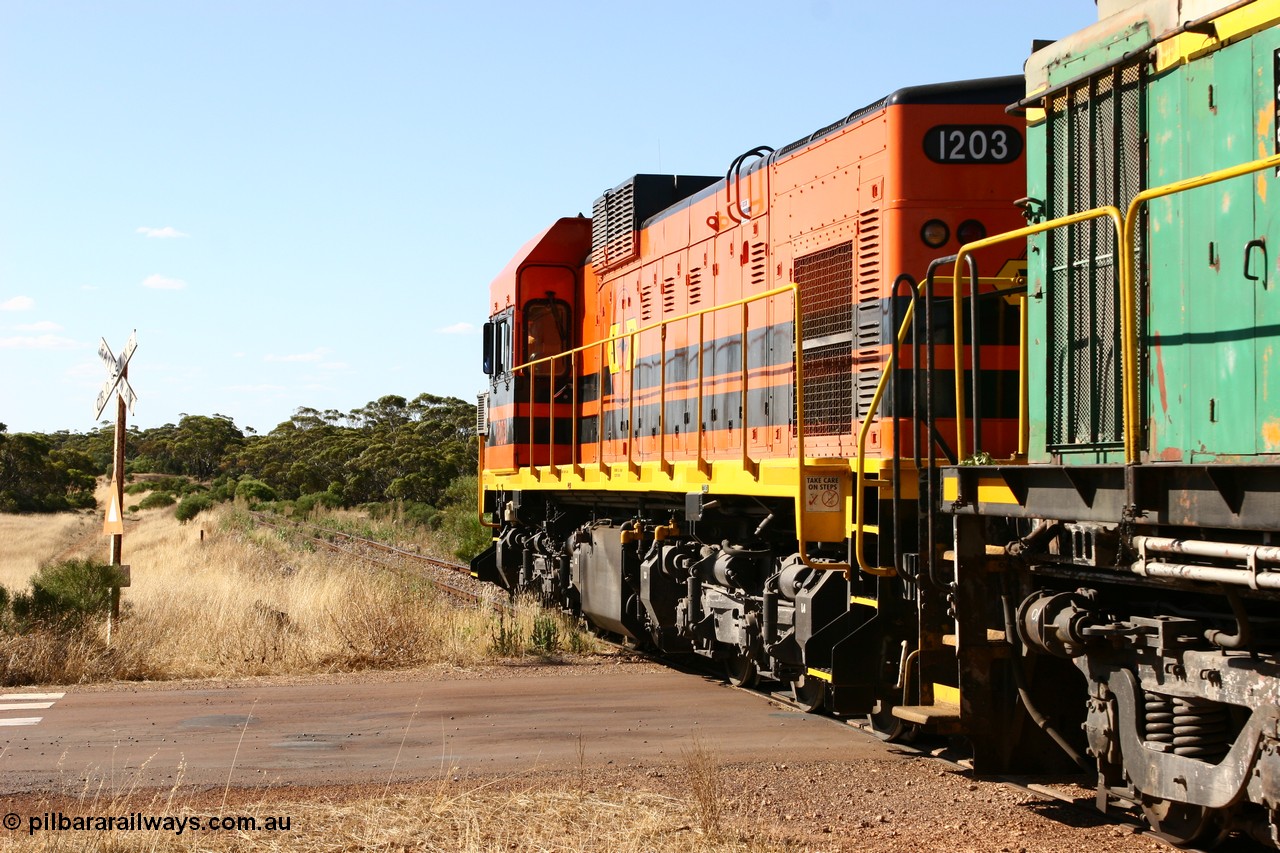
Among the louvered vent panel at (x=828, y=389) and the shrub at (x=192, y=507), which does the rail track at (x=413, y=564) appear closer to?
the louvered vent panel at (x=828, y=389)

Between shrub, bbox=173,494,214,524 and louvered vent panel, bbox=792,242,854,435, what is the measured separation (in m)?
37.5

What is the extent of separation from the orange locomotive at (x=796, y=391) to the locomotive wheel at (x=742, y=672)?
3cm

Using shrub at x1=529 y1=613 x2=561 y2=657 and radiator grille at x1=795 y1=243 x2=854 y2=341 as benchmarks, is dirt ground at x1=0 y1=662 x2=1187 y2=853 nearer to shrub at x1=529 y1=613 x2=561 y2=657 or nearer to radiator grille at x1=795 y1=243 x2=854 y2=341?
radiator grille at x1=795 y1=243 x2=854 y2=341

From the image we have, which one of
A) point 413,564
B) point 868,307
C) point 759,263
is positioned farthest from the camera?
point 413,564

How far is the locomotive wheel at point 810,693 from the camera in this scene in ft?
31.8

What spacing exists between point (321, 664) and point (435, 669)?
1.05 meters

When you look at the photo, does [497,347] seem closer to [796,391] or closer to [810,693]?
[810,693]

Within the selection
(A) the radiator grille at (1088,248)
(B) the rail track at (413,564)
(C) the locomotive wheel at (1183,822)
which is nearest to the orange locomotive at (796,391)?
(A) the radiator grille at (1088,248)

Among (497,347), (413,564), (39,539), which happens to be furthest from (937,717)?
(39,539)

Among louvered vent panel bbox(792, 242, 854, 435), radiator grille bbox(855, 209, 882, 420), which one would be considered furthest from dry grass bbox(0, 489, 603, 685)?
radiator grille bbox(855, 209, 882, 420)

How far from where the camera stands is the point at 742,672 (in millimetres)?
11031

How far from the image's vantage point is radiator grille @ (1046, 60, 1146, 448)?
635cm

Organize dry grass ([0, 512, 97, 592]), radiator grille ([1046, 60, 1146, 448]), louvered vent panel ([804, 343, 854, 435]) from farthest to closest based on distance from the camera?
1. dry grass ([0, 512, 97, 592])
2. louvered vent panel ([804, 343, 854, 435])
3. radiator grille ([1046, 60, 1146, 448])

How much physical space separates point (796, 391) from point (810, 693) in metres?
2.38
